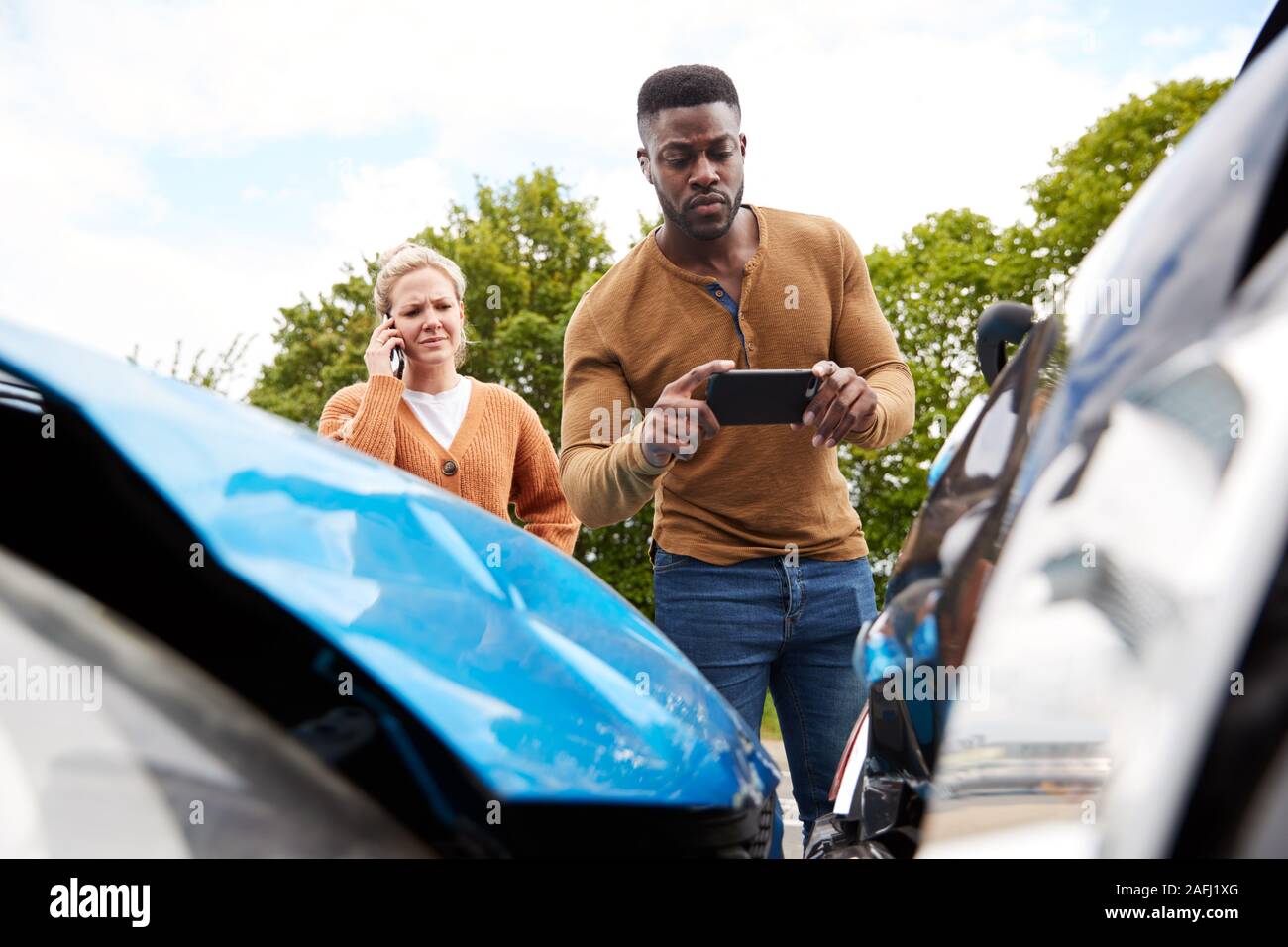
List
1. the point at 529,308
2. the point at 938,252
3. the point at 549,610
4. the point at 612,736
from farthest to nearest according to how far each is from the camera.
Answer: the point at 529,308 → the point at 938,252 → the point at 549,610 → the point at 612,736

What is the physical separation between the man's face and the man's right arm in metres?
0.37

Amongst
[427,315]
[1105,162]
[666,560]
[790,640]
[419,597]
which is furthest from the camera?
[1105,162]

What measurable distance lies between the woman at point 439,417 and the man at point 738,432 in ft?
1.83

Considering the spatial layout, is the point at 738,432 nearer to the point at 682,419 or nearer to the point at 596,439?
the point at 596,439

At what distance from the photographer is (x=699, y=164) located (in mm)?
2670

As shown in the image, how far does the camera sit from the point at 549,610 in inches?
42.1

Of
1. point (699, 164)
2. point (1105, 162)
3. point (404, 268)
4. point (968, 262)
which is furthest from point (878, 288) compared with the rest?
point (699, 164)

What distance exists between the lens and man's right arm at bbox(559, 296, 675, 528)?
2.39m

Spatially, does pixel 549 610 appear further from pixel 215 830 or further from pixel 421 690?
pixel 215 830

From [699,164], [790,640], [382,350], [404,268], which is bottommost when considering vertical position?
[790,640]

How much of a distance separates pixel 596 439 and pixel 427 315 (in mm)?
1073
